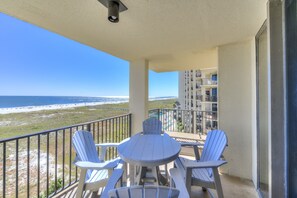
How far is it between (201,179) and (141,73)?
2.59 m

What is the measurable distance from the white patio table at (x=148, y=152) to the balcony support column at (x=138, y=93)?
1.67m

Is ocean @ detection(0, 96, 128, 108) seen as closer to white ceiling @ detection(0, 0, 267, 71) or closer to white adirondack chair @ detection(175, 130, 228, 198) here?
white ceiling @ detection(0, 0, 267, 71)

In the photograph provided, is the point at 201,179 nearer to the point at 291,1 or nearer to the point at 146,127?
the point at 146,127

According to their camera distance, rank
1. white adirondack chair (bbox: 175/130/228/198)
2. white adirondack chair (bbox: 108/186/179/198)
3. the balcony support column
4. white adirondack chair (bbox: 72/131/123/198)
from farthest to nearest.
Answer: the balcony support column
white adirondack chair (bbox: 175/130/228/198)
white adirondack chair (bbox: 72/131/123/198)
white adirondack chair (bbox: 108/186/179/198)

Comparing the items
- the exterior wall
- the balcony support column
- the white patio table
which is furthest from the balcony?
the exterior wall

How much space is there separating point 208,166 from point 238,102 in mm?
1512

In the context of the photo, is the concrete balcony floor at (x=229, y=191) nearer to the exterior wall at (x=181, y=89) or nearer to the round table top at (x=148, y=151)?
the round table top at (x=148, y=151)

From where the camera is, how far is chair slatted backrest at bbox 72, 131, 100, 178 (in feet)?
5.79

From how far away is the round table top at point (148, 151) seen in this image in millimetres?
1390

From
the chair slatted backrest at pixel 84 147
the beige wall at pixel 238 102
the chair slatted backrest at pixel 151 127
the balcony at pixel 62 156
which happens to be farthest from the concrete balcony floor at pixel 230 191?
the chair slatted backrest at pixel 151 127

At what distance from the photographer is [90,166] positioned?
1.50 metres

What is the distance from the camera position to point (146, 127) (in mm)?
2918

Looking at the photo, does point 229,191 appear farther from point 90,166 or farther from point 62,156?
point 62,156

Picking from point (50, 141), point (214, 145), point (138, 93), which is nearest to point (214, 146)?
point (214, 145)
